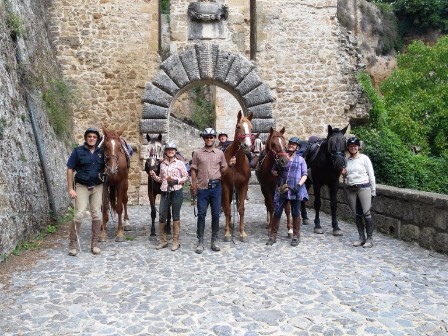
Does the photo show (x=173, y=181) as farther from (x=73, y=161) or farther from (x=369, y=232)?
(x=369, y=232)

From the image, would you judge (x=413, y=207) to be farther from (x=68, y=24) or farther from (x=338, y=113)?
(x=68, y=24)

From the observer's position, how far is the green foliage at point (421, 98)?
22328 mm

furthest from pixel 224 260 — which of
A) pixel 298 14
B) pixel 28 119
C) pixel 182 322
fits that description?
pixel 298 14

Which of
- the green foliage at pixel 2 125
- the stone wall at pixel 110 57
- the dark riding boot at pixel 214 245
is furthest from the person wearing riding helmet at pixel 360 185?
the stone wall at pixel 110 57

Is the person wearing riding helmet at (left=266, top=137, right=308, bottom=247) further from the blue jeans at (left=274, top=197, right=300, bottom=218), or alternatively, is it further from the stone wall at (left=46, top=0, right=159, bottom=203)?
the stone wall at (left=46, top=0, right=159, bottom=203)

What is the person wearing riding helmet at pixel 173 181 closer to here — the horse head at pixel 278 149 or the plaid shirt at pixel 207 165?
the plaid shirt at pixel 207 165

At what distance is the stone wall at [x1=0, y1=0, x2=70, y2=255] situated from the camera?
6.75 metres

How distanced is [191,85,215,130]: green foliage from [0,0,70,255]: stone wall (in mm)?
12900

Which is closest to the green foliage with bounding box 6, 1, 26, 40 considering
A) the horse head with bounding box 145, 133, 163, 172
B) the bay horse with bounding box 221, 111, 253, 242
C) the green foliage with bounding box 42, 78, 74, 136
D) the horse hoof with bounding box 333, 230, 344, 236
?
the green foliage with bounding box 42, 78, 74, 136

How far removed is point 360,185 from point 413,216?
1.12m

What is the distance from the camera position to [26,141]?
826 centimetres

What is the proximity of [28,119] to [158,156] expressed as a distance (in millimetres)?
2874

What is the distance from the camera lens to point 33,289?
514cm

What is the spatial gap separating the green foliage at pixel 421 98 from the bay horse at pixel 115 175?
56.7 feet
